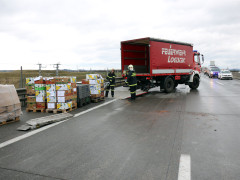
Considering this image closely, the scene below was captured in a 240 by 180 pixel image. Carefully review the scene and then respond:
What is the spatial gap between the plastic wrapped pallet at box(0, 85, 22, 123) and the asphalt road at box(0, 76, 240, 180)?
1.08 m

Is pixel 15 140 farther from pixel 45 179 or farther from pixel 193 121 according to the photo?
pixel 193 121

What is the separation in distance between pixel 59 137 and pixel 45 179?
1974 millimetres

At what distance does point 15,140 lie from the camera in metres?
4.69

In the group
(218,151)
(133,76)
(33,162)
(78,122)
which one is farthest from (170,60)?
(33,162)

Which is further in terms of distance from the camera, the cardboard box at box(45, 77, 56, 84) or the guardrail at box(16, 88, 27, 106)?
the guardrail at box(16, 88, 27, 106)

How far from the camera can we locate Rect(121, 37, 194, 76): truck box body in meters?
12.8

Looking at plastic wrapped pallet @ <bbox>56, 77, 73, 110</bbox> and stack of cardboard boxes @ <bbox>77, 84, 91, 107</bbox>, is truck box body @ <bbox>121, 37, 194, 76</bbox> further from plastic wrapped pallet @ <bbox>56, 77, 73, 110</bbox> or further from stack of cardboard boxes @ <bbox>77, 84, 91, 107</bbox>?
plastic wrapped pallet @ <bbox>56, 77, 73, 110</bbox>

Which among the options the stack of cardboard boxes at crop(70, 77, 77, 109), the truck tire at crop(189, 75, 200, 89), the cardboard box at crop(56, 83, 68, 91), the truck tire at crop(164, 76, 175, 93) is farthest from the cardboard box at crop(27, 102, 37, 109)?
the truck tire at crop(189, 75, 200, 89)

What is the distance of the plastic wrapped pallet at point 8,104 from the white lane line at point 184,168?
208 inches

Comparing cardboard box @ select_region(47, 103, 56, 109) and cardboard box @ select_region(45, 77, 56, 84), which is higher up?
cardboard box @ select_region(45, 77, 56, 84)

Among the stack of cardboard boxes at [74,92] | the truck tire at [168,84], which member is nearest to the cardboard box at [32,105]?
the stack of cardboard boxes at [74,92]

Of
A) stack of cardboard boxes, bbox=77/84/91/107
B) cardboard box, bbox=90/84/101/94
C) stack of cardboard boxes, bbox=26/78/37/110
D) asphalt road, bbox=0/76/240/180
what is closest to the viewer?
asphalt road, bbox=0/76/240/180

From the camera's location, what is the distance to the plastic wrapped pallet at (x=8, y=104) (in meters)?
6.16

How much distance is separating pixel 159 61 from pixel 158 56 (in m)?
0.34
